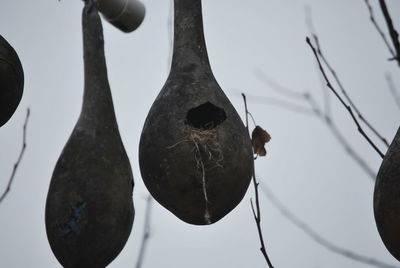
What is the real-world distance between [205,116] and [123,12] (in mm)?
866

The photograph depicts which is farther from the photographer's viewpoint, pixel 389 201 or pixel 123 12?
pixel 123 12

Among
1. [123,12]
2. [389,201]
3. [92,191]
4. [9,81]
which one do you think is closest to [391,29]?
[389,201]

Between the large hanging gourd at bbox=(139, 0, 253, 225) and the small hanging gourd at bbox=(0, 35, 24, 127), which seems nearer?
the large hanging gourd at bbox=(139, 0, 253, 225)

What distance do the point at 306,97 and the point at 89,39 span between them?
3.33ft

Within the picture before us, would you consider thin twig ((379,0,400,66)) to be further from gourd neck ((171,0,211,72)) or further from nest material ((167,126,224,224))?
gourd neck ((171,0,211,72))

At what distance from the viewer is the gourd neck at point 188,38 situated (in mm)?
2520

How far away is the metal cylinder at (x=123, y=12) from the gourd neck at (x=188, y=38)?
18.2 inches

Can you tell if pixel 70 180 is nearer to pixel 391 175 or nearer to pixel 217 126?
pixel 217 126

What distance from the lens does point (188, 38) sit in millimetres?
2566

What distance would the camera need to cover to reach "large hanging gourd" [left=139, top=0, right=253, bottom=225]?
2.24 meters

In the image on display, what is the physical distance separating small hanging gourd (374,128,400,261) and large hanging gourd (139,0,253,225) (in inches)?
21.2

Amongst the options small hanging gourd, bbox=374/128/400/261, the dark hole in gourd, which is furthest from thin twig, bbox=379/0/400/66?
the dark hole in gourd

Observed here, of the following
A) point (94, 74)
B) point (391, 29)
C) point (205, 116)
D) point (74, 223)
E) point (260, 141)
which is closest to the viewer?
point (391, 29)

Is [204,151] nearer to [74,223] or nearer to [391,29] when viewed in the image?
[74,223]
